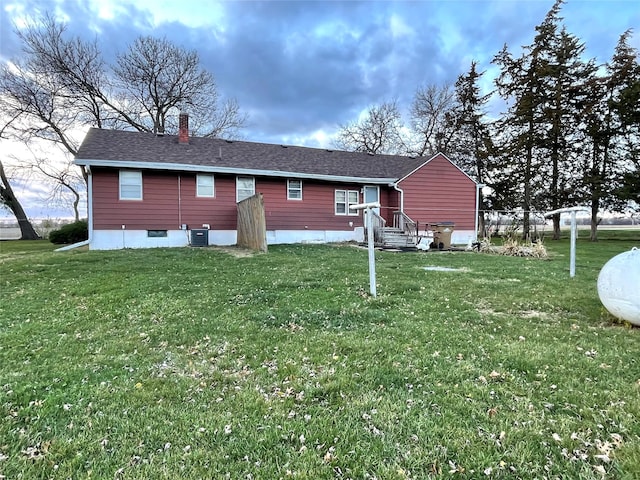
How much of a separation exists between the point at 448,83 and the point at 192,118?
63.8ft

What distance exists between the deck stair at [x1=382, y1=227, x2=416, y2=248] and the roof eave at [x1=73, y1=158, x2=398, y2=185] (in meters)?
3.09

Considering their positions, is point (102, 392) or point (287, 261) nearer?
point (102, 392)

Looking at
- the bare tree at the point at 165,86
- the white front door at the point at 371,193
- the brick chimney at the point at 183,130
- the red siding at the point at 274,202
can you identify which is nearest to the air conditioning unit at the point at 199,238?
the red siding at the point at 274,202

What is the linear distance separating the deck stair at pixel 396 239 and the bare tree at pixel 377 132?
57.3 feet

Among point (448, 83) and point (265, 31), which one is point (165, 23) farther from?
point (448, 83)

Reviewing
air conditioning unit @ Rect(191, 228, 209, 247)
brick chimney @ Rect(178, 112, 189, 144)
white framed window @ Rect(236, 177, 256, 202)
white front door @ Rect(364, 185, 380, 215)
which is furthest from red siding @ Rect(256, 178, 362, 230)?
brick chimney @ Rect(178, 112, 189, 144)

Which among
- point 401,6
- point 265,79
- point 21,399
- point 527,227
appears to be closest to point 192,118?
point 265,79

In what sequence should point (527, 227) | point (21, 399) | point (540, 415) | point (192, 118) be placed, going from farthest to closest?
point (192, 118), point (527, 227), point (21, 399), point (540, 415)

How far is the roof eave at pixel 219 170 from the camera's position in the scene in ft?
42.3

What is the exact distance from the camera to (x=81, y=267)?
8805mm

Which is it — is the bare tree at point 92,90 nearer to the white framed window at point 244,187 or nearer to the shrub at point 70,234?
the shrub at point 70,234

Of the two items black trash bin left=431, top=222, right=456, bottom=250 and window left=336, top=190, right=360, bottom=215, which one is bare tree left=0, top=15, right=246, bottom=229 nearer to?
window left=336, top=190, right=360, bottom=215

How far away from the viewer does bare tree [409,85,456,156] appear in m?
28.5

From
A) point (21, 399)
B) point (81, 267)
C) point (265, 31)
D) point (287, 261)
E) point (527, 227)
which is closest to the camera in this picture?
point (21, 399)
